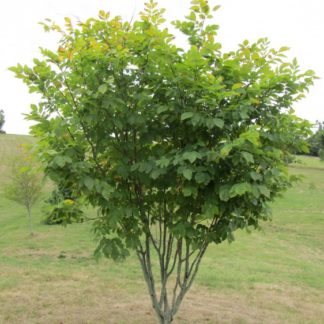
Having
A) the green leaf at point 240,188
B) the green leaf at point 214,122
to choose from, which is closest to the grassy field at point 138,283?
the green leaf at point 240,188

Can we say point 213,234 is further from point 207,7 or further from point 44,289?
point 44,289

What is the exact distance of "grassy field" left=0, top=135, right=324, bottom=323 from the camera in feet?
21.5

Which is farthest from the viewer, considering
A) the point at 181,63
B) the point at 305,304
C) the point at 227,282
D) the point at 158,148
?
the point at 227,282

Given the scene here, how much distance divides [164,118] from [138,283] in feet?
19.6

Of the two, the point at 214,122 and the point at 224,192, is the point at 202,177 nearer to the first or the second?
the point at 224,192

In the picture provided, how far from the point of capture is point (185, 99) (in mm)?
3361

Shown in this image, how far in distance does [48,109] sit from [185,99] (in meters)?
1.21

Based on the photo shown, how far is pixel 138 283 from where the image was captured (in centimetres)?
859

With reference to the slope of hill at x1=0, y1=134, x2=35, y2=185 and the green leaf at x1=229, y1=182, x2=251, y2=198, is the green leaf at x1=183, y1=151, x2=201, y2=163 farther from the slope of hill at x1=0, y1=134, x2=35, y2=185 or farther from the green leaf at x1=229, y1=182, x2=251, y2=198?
the slope of hill at x1=0, y1=134, x2=35, y2=185

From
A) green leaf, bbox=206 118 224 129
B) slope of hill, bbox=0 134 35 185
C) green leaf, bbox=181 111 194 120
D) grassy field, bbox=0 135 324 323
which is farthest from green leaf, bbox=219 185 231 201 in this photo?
slope of hill, bbox=0 134 35 185

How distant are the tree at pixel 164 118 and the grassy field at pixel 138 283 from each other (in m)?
1.05

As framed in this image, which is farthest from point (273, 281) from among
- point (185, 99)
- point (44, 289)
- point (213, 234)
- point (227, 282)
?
point (185, 99)

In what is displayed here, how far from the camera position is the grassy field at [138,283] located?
6559 millimetres

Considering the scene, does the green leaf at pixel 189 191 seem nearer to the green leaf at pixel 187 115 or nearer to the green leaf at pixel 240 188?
the green leaf at pixel 240 188
